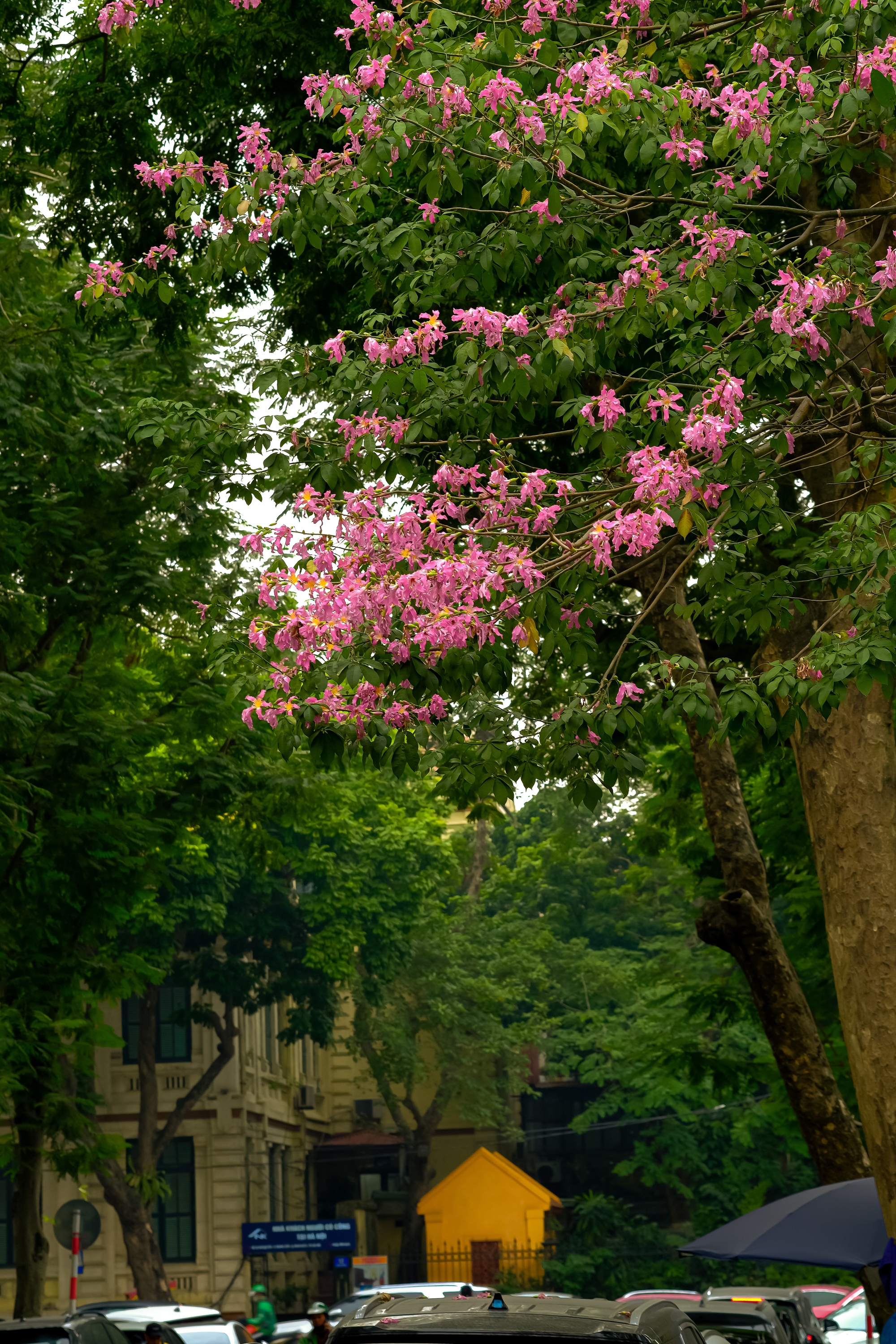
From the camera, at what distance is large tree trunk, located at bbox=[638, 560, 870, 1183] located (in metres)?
12.4

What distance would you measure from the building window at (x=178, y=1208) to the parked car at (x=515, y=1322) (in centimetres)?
3893

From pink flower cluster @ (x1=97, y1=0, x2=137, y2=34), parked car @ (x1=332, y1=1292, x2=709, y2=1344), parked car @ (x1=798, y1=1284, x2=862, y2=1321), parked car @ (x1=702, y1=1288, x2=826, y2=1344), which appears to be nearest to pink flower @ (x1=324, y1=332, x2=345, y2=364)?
pink flower cluster @ (x1=97, y1=0, x2=137, y2=34)

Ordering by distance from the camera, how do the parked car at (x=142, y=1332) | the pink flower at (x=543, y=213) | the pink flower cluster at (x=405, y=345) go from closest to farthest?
the pink flower at (x=543, y=213) < the pink flower cluster at (x=405, y=345) < the parked car at (x=142, y=1332)

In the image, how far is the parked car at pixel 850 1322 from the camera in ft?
75.0

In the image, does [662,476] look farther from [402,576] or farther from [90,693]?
[90,693]

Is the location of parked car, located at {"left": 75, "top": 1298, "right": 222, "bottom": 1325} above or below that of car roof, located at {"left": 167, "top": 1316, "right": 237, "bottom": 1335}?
above

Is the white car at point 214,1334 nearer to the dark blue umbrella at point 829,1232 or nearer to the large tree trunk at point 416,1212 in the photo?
the dark blue umbrella at point 829,1232

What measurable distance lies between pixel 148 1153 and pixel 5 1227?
7.50 m

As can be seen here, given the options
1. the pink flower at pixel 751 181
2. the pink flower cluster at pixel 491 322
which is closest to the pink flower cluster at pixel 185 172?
the pink flower cluster at pixel 491 322

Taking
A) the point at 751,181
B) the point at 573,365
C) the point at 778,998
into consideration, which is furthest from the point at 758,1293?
the point at 751,181

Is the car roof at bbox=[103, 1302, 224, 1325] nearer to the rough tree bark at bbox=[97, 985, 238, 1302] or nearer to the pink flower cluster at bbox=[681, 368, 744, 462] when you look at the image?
the rough tree bark at bbox=[97, 985, 238, 1302]

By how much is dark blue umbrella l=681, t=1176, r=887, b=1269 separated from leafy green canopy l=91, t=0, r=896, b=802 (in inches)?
175

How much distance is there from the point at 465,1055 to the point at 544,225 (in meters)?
40.6

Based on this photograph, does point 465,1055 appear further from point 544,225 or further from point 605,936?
point 544,225
